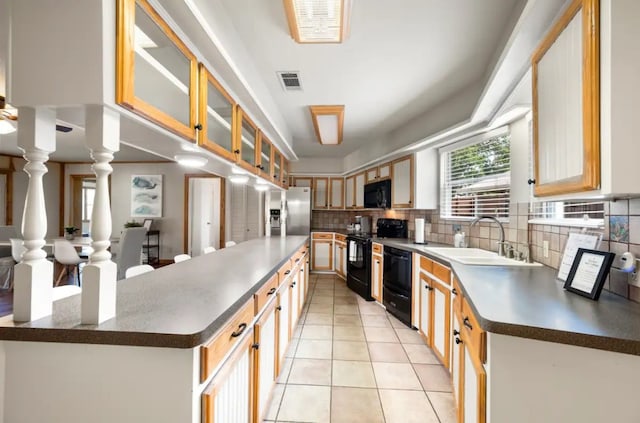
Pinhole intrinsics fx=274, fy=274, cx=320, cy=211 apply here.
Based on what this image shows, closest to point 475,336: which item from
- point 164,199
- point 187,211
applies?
point 187,211

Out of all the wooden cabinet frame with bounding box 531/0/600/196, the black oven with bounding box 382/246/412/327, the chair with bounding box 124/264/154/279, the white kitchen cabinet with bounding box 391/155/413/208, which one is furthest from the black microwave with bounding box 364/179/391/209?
the chair with bounding box 124/264/154/279

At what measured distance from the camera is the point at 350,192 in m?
5.49

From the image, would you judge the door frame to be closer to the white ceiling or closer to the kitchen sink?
the white ceiling

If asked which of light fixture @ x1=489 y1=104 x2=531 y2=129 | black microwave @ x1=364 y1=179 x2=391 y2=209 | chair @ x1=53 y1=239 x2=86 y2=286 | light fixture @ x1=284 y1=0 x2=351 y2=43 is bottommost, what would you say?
chair @ x1=53 y1=239 x2=86 y2=286

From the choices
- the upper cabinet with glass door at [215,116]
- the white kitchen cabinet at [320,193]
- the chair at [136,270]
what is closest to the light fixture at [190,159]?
the upper cabinet with glass door at [215,116]

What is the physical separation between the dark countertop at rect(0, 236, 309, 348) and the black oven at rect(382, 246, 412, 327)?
1.82 m

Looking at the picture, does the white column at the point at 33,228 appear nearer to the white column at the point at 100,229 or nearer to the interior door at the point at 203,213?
the white column at the point at 100,229

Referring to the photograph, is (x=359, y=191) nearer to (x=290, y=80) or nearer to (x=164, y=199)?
(x=290, y=80)

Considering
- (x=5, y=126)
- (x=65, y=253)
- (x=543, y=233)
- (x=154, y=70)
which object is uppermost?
(x=5, y=126)

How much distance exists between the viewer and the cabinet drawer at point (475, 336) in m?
1.07

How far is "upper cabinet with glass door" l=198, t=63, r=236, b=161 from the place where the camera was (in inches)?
60.7

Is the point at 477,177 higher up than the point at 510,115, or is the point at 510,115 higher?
the point at 510,115

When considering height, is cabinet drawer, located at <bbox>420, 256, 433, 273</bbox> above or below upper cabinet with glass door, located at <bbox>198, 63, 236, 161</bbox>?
below

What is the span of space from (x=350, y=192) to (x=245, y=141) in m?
3.32
